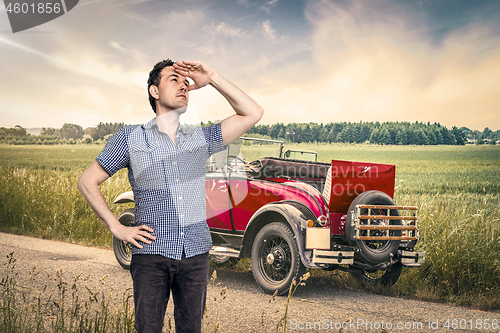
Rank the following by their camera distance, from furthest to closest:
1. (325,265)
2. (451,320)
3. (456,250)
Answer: (456,250) < (325,265) < (451,320)

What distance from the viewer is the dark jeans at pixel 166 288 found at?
7.64ft

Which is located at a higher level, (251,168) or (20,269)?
(251,168)

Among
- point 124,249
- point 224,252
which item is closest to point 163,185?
point 224,252

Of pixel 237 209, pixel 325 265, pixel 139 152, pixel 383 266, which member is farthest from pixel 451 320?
pixel 139 152

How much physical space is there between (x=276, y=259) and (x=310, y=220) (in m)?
0.71

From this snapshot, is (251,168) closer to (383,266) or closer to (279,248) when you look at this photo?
(279,248)

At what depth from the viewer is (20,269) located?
6.64 m

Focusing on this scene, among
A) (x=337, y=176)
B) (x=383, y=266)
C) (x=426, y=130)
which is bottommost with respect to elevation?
(x=383, y=266)

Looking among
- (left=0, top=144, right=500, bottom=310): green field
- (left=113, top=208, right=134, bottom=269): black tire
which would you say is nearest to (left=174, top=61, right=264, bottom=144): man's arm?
(left=0, top=144, right=500, bottom=310): green field

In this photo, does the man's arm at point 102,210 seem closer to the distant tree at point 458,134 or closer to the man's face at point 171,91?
the man's face at point 171,91

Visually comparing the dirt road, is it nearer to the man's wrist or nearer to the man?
the man

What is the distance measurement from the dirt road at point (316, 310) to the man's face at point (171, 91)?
85.4 inches

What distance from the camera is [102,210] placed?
2408mm

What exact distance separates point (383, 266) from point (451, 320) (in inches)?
39.8
